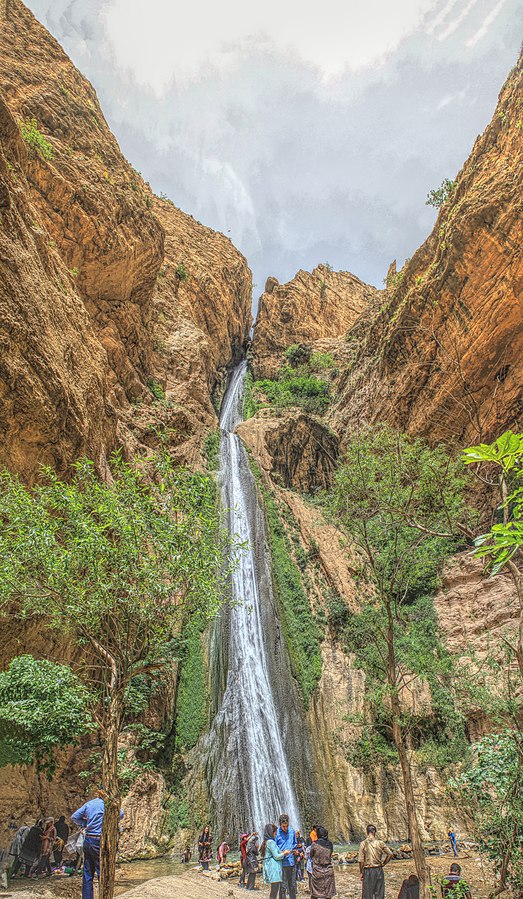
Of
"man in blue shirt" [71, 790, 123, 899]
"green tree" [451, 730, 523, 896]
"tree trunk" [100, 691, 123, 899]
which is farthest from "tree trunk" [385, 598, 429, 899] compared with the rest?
"man in blue shirt" [71, 790, 123, 899]

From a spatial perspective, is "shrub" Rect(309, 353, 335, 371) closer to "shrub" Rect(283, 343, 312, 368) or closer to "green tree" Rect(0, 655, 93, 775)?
"shrub" Rect(283, 343, 312, 368)

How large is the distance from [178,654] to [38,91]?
2528 cm

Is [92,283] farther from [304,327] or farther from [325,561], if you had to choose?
[304,327]

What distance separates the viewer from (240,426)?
115ft

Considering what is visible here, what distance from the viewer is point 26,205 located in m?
14.1

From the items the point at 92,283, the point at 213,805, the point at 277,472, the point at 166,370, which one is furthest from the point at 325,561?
the point at 92,283

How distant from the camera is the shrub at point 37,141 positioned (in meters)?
20.0

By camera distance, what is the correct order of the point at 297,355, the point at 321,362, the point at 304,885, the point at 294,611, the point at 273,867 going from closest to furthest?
the point at 273,867 → the point at 304,885 → the point at 294,611 → the point at 321,362 → the point at 297,355

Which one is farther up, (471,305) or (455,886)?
(471,305)

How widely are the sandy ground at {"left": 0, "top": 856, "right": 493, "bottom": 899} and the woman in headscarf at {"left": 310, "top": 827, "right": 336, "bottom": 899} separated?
1.66 m

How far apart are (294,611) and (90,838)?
1629cm

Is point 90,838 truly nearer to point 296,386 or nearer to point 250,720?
point 250,720

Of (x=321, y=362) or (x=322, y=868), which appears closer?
(x=322, y=868)

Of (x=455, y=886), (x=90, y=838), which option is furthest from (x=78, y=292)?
(x=455, y=886)
